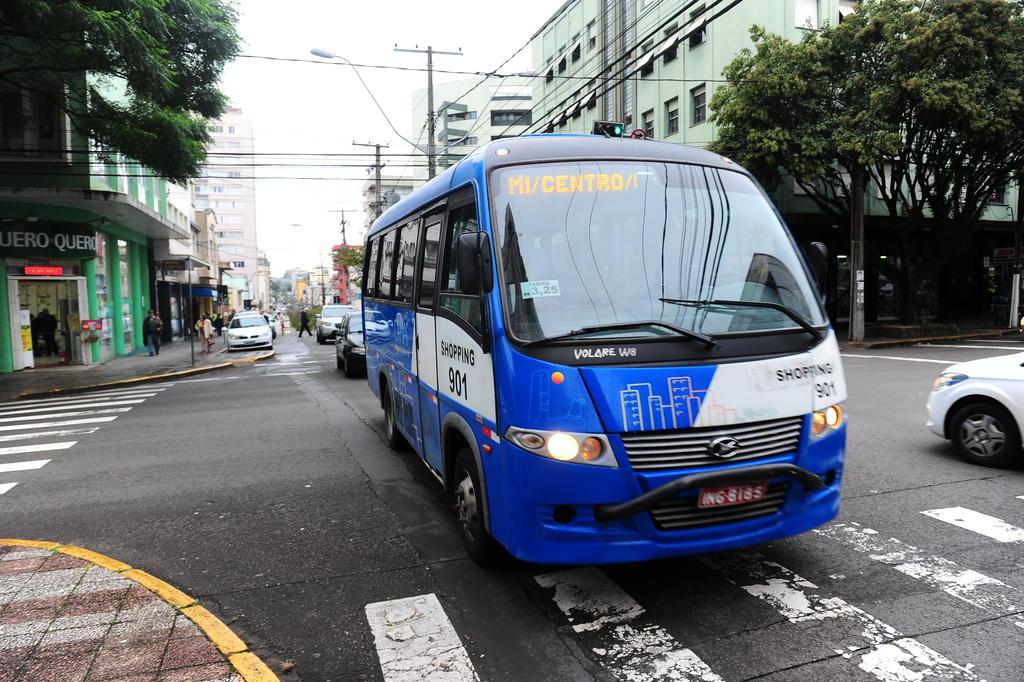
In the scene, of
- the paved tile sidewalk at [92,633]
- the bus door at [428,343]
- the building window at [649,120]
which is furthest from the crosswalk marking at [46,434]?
the building window at [649,120]

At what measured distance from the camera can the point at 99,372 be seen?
761 inches

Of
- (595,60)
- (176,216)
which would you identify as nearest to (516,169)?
(595,60)

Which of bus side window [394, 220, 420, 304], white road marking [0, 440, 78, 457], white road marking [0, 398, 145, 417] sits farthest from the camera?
white road marking [0, 398, 145, 417]

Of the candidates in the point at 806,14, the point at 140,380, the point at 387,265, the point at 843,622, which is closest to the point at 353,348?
the point at 140,380

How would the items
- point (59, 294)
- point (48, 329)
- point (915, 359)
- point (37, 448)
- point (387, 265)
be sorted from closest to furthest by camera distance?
point (387, 265) → point (37, 448) → point (915, 359) → point (48, 329) → point (59, 294)

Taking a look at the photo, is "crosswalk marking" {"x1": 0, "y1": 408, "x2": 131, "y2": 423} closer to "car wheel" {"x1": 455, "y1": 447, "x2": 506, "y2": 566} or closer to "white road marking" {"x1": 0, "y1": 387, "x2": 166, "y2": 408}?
"white road marking" {"x1": 0, "y1": 387, "x2": 166, "y2": 408}

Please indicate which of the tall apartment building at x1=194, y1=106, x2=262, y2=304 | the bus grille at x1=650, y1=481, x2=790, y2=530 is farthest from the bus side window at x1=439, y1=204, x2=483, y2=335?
the tall apartment building at x1=194, y1=106, x2=262, y2=304

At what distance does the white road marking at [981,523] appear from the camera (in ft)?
15.9

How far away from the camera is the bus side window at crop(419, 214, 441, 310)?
5.30m

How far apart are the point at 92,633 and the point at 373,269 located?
224 inches

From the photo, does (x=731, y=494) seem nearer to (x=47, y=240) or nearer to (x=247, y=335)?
(x=47, y=240)

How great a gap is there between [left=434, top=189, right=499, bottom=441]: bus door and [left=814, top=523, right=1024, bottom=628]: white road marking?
108 inches

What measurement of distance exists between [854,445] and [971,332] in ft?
67.1

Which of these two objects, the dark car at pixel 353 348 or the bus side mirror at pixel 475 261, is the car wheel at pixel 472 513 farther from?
the dark car at pixel 353 348
